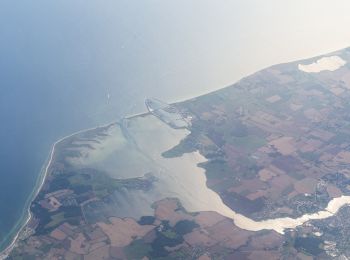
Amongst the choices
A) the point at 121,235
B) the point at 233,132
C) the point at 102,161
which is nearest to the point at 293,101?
the point at 233,132

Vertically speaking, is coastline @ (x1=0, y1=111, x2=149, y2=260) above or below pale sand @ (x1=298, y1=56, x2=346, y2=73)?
below

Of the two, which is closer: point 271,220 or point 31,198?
point 271,220

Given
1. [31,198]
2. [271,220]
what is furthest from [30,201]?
[271,220]

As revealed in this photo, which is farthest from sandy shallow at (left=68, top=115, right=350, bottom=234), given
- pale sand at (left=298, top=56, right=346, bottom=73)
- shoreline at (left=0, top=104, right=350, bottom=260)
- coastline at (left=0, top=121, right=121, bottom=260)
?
pale sand at (left=298, top=56, right=346, bottom=73)

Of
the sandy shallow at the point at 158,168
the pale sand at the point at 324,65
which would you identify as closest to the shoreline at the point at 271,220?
the sandy shallow at the point at 158,168

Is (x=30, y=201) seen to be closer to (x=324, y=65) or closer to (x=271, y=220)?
(x=271, y=220)

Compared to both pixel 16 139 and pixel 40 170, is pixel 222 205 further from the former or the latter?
pixel 16 139

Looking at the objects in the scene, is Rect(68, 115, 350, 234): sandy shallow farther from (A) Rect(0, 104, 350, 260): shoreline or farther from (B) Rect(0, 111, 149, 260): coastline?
(B) Rect(0, 111, 149, 260): coastline

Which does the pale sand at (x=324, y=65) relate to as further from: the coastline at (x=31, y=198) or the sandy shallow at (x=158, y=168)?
the coastline at (x=31, y=198)
